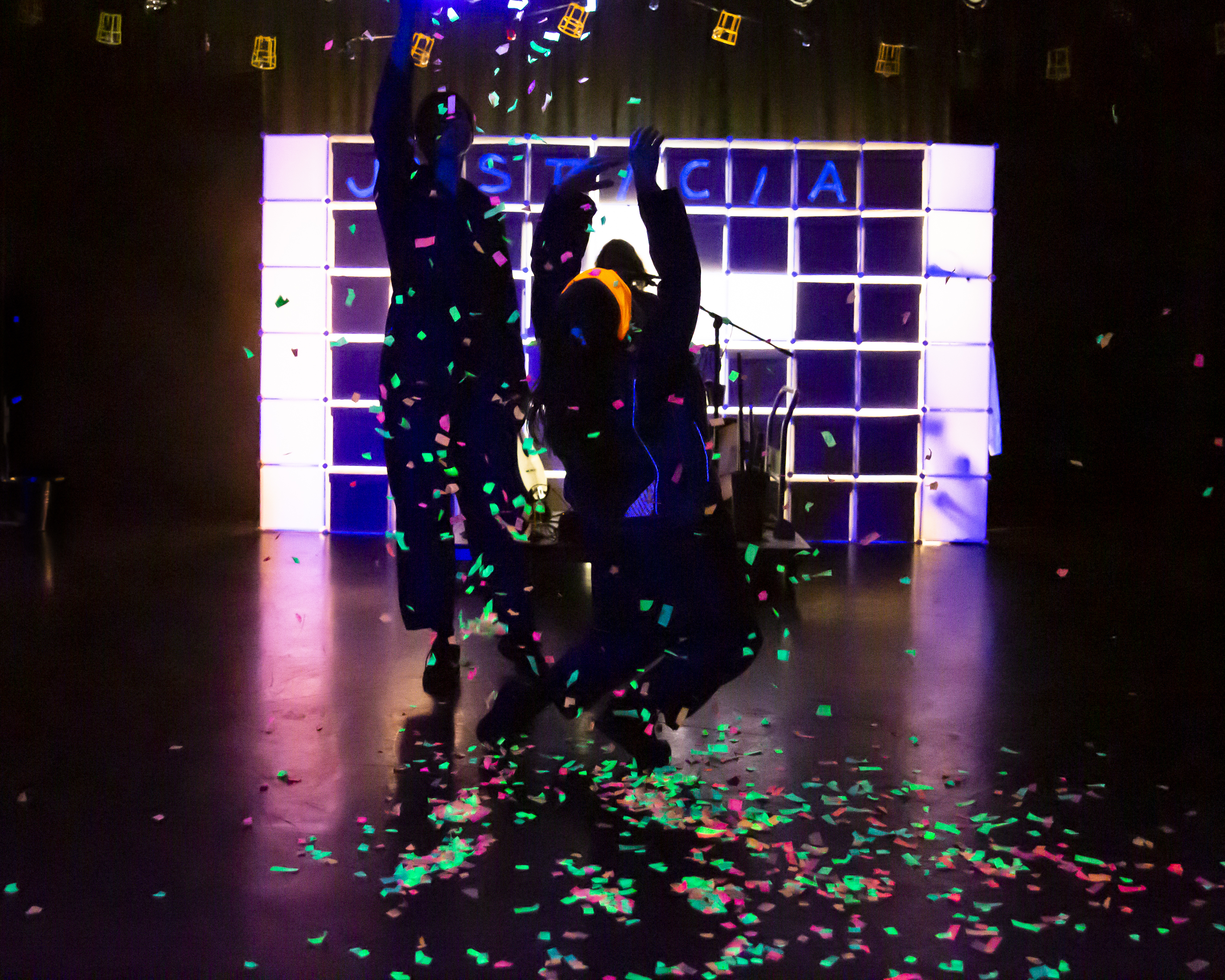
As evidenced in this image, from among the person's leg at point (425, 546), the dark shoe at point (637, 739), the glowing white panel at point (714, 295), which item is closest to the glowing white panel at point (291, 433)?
the glowing white panel at point (714, 295)

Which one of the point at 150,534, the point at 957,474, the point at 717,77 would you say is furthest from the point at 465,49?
the point at 957,474

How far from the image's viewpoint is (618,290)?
7.14ft

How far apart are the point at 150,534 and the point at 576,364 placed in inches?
181

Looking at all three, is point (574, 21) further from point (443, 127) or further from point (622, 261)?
point (622, 261)

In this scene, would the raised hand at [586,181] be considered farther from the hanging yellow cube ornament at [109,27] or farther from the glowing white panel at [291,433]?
the hanging yellow cube ornament at [109,27]

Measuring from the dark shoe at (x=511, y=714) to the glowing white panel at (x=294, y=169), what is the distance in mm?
4751

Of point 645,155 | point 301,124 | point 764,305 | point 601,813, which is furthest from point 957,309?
point 601,813

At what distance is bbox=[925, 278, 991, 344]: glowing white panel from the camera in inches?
254

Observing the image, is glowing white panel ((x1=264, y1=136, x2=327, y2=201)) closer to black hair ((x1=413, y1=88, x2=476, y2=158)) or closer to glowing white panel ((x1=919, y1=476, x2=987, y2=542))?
black hair ((x1=413, y1=88, x2=476, y2=158))

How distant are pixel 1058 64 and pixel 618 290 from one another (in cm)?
550

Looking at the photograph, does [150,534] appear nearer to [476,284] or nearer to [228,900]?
[476,284]

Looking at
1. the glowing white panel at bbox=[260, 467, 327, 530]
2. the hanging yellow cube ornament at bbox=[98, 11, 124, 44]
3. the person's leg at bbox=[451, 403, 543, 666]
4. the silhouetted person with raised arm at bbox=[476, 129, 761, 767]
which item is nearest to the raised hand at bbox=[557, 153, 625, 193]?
the silhouetted person with raised arm at bbox=[476, 129, 761, 767]

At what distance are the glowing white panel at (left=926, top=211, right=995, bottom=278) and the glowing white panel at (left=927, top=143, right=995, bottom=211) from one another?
0.09 meters

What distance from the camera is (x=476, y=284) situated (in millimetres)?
2748
